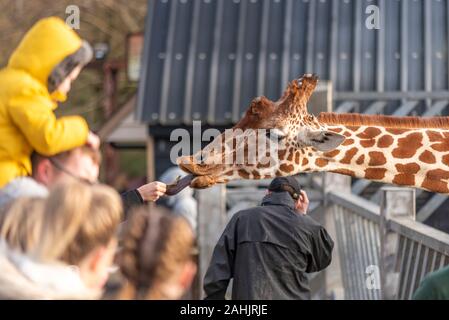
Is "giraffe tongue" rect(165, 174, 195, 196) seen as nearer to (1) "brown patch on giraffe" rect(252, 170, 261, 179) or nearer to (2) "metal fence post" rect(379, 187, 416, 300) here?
(1) "brown patch on giraffe" rect(252, 170, 261, 179)

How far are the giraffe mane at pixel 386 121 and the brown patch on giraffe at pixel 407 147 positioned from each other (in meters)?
0.11

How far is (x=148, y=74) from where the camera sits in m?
13.1

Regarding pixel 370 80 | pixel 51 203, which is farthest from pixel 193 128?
pixel 51 203

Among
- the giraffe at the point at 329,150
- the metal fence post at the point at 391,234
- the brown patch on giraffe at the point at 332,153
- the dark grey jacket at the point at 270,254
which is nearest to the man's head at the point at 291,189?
the dark grey jacket at the point at 270,254

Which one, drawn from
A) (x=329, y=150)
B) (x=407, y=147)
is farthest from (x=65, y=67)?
(x=407, y=147)

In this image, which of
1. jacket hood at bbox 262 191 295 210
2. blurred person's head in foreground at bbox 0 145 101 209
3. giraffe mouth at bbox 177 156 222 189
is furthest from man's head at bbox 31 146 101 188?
giraffe mouth at bbox 177 156 222 189

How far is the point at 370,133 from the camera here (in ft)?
23.9

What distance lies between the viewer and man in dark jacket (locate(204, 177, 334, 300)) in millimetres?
5965

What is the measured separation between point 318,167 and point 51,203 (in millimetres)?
3934

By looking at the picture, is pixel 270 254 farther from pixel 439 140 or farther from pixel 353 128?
pixel 439 140

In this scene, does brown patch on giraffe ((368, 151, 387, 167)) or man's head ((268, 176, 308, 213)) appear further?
brown patch on giraffe ((368, 151, 387, 167))

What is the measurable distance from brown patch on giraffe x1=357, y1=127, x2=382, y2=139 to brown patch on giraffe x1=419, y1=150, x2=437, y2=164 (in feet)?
1.14

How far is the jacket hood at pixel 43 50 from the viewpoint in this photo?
4641 millimetres

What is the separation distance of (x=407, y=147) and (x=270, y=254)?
1618 millimetres
